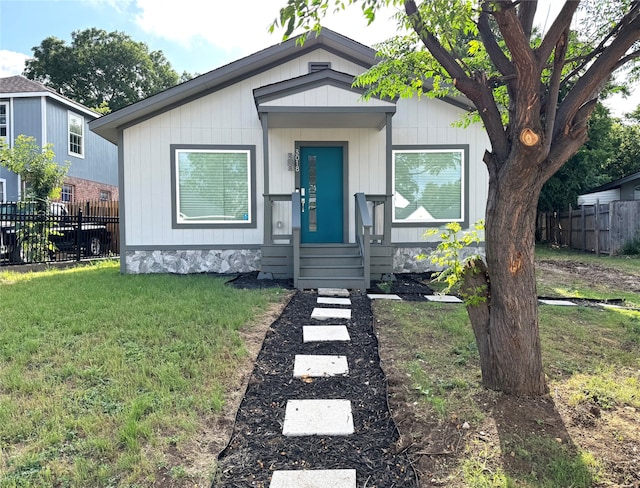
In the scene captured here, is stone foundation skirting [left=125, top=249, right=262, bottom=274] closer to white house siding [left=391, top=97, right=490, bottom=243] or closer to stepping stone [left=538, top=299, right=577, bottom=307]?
white house siding [left=391, top=97, right=490, bottom=243]

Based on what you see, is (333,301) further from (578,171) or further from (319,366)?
(578,171)

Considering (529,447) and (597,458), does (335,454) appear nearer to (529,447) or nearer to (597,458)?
(529,447)

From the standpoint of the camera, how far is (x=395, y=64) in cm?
357

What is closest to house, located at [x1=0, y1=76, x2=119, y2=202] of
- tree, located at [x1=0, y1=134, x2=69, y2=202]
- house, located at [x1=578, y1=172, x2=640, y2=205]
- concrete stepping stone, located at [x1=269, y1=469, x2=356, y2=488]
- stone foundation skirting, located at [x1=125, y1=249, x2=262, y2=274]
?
tree, located at [x1=0, y1=134, x2=69, y2=202]

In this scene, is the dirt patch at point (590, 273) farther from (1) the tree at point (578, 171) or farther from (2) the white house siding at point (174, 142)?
(1) the tree at point (578, 171)

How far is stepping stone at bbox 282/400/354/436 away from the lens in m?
2.35

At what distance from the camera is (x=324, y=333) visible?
3.98 m

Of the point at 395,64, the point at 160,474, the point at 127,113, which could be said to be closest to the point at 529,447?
the point at 160,474

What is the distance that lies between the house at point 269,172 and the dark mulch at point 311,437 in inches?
168

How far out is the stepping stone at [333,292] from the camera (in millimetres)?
5738

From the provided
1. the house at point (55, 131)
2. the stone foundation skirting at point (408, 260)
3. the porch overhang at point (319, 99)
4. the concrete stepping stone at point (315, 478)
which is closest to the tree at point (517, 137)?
the concrete stepping stone at point (315, 478)

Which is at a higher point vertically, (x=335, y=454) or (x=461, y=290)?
(x=461, y=290)

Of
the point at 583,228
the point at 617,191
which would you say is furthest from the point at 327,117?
the point at 617,191

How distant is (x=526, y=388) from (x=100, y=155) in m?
17.8
